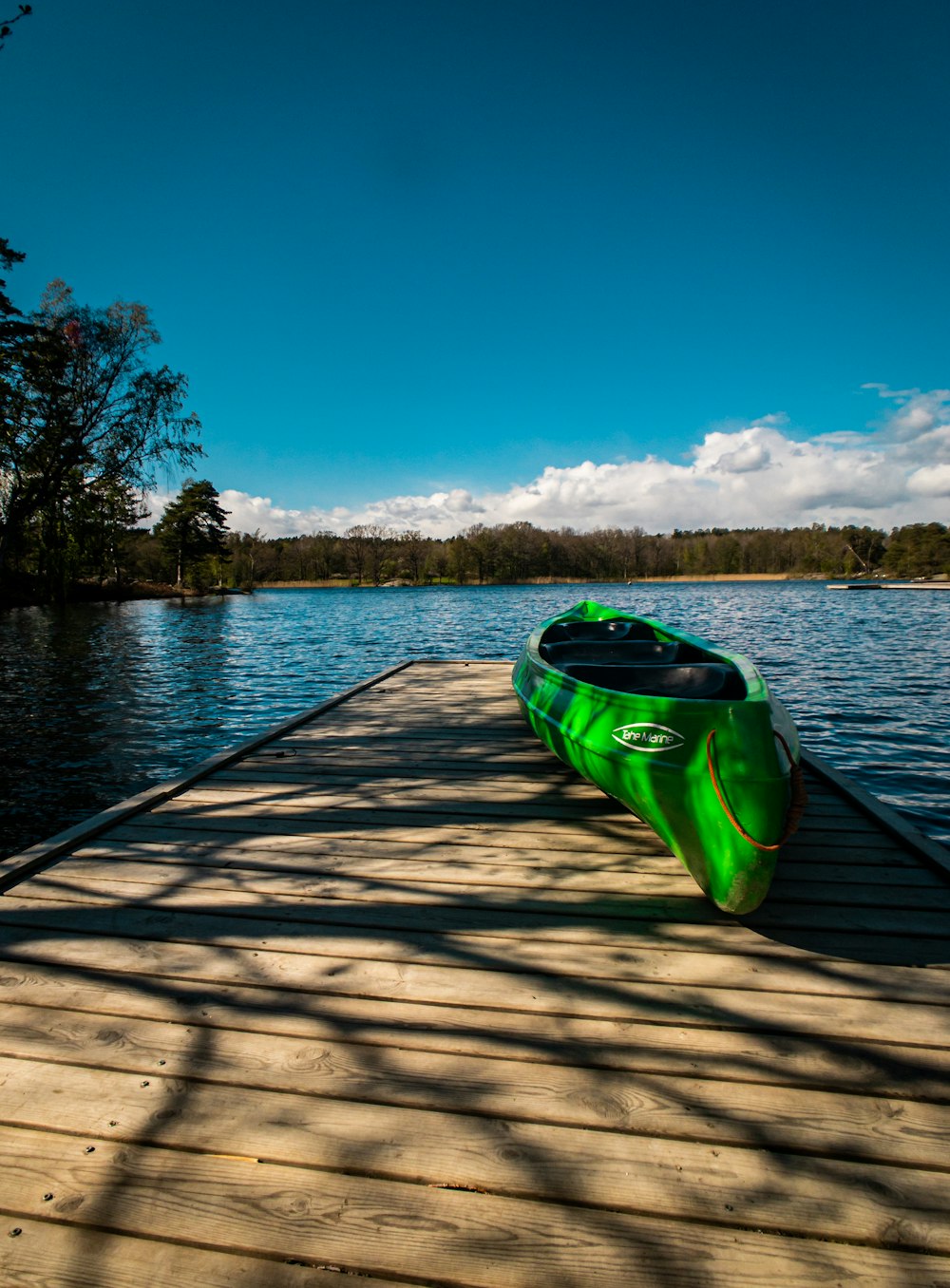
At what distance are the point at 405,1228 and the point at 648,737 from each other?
192 centimetres

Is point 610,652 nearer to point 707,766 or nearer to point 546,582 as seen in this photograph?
point 707,766

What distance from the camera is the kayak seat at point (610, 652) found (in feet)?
16.9

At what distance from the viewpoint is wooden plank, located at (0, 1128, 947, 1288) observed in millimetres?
1235

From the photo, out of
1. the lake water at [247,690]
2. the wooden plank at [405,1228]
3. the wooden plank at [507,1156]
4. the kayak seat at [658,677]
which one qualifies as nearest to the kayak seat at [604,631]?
the kayak seat at [658,677]

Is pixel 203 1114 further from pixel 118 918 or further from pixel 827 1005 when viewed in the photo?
pixel 827 1005

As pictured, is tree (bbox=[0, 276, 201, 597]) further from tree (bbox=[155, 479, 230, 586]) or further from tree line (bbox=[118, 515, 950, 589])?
tree line (bbox=[118, 515, 950, 589])

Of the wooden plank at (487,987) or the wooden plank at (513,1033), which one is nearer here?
the wooden plank at (513,1033)

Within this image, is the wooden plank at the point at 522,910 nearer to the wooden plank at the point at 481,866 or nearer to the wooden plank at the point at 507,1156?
the wooden plank at the point at 481,866

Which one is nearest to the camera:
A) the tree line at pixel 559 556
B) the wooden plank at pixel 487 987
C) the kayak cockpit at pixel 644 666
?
the wooden plank at pixel 487 987


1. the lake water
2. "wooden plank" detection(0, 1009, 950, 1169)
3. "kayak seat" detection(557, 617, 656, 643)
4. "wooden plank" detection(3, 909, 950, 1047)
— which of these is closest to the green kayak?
"wooden plank" detection(3, 909, 950, 1047)

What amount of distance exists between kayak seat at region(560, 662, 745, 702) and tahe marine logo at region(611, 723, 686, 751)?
39.0 inches

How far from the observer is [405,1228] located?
1308 mm

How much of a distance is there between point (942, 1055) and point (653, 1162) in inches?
38.4

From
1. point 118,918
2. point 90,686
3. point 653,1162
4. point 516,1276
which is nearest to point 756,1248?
point 653,1162
